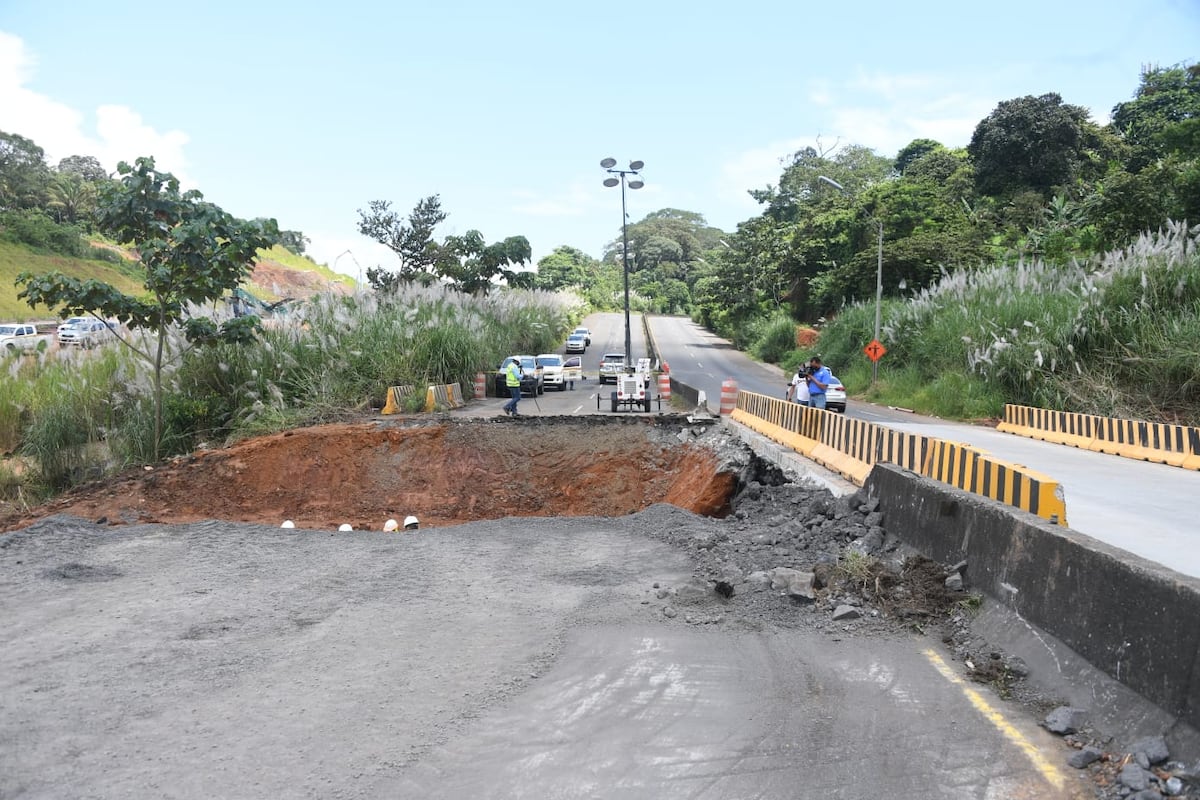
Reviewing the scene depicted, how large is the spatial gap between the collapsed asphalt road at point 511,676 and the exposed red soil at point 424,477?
497 cm

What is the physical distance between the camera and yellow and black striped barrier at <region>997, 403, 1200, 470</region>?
15102 mm

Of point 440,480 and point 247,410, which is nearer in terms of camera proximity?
point 440,480

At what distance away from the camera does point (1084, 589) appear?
5051 millimetres

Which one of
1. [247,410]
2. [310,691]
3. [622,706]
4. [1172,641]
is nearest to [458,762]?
[622,706]

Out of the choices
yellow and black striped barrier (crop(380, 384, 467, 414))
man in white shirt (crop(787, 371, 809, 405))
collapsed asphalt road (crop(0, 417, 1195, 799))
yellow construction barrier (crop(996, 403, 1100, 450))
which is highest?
man in white shirt (crop(787, 371, 809, 405))

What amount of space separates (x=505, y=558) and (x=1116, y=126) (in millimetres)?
68623

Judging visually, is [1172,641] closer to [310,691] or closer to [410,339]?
[310,691]

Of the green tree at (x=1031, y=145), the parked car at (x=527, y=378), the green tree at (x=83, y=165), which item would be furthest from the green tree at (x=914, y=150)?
the green tree at (x=83, y=165)

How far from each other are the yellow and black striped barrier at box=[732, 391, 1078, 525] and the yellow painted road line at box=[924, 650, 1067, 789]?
6.21 feet

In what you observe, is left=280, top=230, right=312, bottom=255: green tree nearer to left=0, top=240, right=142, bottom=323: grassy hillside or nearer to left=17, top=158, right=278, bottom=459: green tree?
left=0, top=240, right=142, bottom=323: grassy hillside

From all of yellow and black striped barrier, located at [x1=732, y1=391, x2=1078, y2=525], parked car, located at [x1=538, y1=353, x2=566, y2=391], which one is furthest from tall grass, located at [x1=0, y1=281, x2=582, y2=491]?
parked car, located at [x1=538, y1=353, x2=566, y2=391]

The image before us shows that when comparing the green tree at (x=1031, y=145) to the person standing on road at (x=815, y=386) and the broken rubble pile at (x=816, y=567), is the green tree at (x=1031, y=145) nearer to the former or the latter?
the person standing on road at (x=815, y=386)

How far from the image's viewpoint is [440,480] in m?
16.5

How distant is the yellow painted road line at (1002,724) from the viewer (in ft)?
13.5
